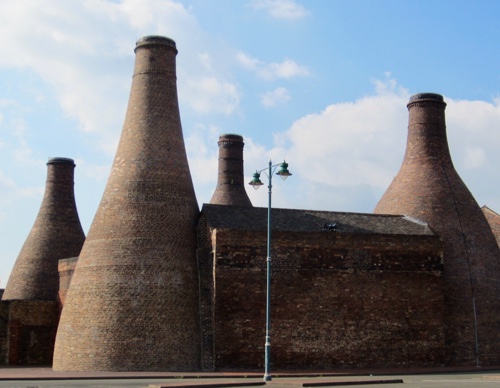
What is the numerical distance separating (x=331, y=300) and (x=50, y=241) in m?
17.1

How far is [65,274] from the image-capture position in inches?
1391

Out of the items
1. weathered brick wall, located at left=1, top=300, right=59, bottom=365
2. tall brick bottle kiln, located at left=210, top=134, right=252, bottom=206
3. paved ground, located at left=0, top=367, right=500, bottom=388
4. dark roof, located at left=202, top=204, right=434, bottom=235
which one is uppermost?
tall brick bottle kiln, located at left=210, top=134, right=252, bottom=206

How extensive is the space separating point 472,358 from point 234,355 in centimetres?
1146

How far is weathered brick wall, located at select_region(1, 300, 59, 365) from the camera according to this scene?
34.2 meters

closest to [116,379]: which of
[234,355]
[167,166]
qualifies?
[234,355]

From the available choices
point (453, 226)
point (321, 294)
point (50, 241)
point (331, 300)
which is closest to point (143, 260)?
point (321, 294)

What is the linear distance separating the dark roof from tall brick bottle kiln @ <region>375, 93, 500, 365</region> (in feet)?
4.52

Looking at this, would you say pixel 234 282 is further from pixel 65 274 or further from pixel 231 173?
pixel 231 173

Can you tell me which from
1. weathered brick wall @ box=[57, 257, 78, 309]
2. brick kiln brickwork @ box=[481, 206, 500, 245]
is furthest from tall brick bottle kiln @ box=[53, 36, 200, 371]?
brick kiln brickwork @ box=[481, 206, 500, 245]

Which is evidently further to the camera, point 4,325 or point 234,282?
point 4,325

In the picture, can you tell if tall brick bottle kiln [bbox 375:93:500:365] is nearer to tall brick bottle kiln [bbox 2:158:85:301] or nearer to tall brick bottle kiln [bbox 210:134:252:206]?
tall brick bottle kiln [bbox 210:134:252:206]

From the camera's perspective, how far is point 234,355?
92.3 feet

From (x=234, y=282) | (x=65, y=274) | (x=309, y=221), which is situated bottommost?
(x=234, y=282)

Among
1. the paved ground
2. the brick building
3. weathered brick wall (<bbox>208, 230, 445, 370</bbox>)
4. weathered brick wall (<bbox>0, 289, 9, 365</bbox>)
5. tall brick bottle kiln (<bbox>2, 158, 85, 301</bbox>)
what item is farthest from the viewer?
tall brick bottle kiln (<bbox>2, 158, 85, 301</bbox>)
